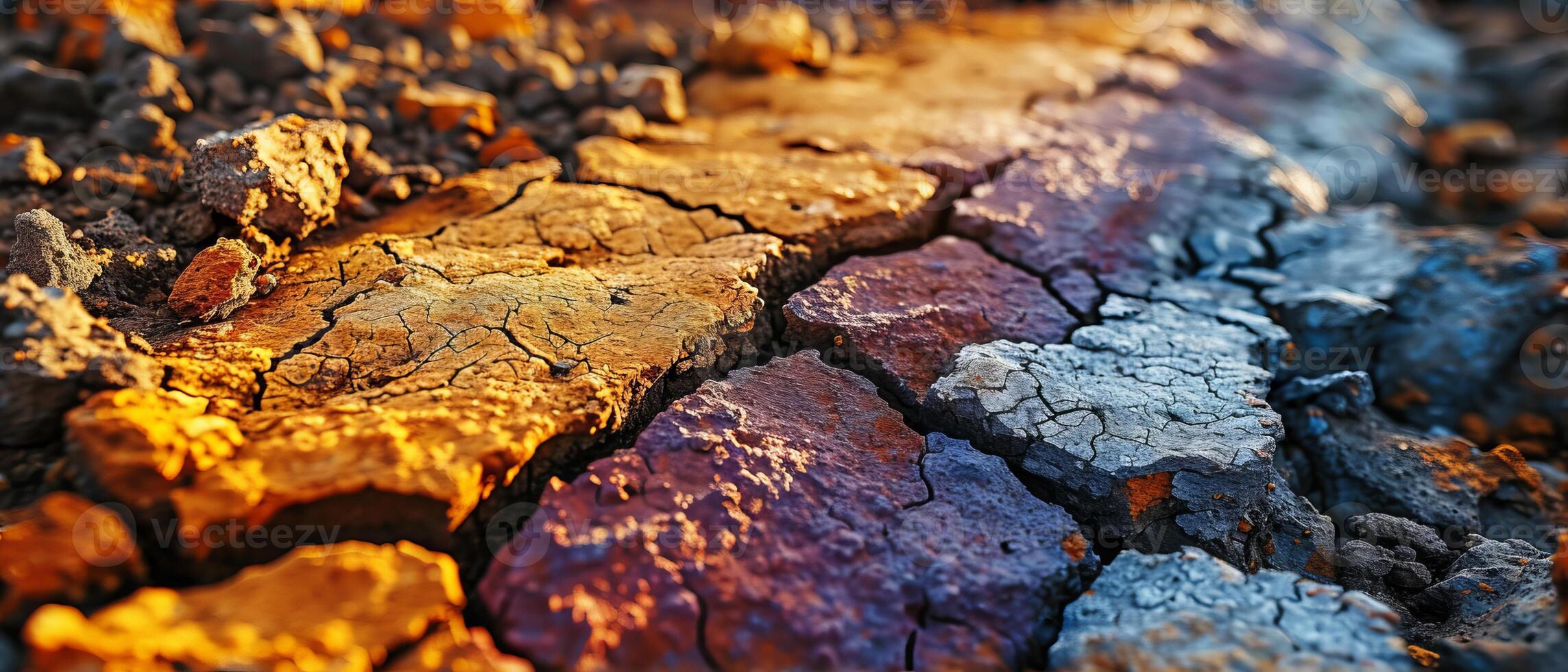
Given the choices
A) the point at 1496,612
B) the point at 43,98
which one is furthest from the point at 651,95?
the point at 1496,612

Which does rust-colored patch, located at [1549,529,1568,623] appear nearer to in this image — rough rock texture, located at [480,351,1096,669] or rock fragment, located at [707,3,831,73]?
rough rock texture, located at [480,351,1096,669]

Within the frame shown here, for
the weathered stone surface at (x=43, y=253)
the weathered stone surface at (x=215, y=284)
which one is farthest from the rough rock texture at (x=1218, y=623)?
the weathered stone surface at (x=43, y=253)

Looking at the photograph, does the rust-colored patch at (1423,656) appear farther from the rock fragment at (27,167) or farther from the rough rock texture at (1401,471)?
the rock fragment at (27,167)

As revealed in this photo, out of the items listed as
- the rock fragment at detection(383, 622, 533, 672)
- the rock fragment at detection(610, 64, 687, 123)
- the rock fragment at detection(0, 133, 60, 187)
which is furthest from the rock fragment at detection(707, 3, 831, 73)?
the rock fragment at detection(383, 622, 533, 672)

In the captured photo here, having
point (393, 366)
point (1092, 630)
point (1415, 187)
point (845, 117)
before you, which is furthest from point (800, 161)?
point (1415, 187)

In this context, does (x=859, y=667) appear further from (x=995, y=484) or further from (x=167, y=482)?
(x=167, y=482)

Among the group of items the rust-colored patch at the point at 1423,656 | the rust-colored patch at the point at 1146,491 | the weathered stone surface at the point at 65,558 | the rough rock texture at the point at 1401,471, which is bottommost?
the rough rock texture at the point at 1401,471

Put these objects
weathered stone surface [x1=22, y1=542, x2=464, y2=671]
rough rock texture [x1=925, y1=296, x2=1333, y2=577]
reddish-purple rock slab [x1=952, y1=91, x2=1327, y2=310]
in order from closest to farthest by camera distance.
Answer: weathered stone surface [x1=22, y1=542, x2=464, y2=671] → rough rock texture [x1=925, y1=296, x2=1333, y2=577] → reddish-purple rock slab [x1=952, y1=91, x2=1327, y2=310]
